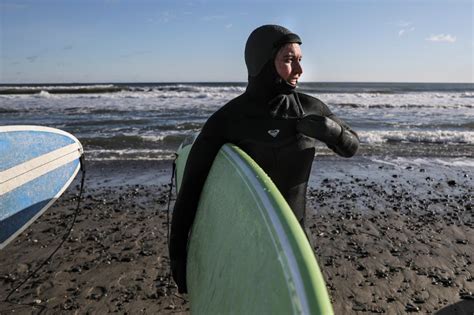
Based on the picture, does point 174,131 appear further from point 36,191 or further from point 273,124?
point 273,124

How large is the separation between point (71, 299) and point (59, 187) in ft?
6.54

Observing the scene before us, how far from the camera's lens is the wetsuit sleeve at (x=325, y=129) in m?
2.22

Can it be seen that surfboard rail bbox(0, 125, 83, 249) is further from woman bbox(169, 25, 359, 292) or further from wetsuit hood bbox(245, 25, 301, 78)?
wetsuit hood bbox(245, 25, 301, 78)

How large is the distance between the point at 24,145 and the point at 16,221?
88 centimetres

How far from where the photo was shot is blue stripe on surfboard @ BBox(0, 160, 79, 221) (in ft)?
15.4

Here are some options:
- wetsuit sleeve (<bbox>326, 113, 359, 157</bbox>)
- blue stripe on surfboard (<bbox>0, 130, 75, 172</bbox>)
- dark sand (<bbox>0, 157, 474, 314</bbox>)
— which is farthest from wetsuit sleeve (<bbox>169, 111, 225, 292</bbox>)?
blue stripe on surfboard (<bbox>0, 130, 75, 172</bbox>)

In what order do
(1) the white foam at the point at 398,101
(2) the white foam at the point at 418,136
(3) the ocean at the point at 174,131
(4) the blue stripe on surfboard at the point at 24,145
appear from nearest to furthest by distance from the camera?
(4) the blue stripe on surfboard at the point at 24,145 → (3) the ocean at the point at 174,131 → (2) the white foam at the point at 418,136 → (1) the white foam at the point at 398,101

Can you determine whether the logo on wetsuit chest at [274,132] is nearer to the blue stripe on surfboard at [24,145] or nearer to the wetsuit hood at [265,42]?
the wetsuit hood at [265,42]

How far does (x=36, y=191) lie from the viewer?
5156 millimetres

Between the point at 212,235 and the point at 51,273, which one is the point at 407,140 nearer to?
the point at 51,273

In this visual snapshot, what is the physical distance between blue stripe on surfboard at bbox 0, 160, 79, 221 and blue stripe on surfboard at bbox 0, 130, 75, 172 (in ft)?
1.03

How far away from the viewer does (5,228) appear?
15.6ft

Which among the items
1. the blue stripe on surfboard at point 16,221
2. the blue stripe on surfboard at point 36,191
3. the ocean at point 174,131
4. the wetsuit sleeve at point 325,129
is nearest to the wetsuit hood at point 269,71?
the wetsuit sleeve at point 325,129

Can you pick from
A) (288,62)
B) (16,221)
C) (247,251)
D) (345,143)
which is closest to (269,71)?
(288,62)
